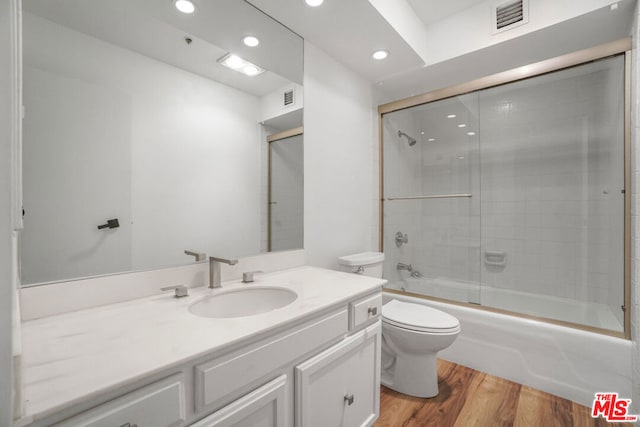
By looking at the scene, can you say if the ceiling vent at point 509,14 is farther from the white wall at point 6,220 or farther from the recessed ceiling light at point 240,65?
the white wall at point 6,220

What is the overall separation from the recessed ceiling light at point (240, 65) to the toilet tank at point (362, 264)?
4.17ft

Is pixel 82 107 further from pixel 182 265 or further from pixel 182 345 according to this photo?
pixel 182 345

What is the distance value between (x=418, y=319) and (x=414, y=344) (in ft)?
0.47

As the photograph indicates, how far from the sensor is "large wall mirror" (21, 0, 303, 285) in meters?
0.94

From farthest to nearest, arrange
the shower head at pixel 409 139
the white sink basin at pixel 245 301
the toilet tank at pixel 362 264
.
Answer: the shower head at pixel 409 139 < the toilet tank at pixel 362 264 < the white sink basin at pixel 245 301

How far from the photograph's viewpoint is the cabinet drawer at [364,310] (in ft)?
3.93

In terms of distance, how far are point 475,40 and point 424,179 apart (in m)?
1.15

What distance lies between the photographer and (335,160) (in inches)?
81.7

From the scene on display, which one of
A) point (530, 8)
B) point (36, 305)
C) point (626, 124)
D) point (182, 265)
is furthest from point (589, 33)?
point (36, 305)

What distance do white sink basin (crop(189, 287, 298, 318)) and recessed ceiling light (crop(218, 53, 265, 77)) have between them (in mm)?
1096

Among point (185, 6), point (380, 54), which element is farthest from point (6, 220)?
point (380, 54)

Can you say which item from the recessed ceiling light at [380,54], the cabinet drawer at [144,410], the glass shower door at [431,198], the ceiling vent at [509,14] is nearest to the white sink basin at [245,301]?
the cabinet drawer at [144,410]

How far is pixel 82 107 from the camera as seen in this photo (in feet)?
3.29

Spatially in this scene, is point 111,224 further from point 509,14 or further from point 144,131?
point 509,14
